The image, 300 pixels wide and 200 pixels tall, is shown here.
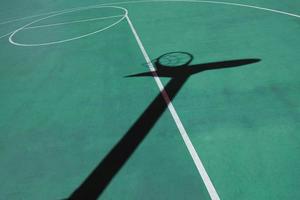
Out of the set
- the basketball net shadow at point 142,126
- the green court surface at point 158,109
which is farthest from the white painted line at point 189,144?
the basketball net shadow at point 142,126

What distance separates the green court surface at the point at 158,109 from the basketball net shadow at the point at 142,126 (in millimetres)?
34

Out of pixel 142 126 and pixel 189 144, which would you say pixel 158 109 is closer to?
pixel 142 126

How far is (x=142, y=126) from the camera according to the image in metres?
8.88

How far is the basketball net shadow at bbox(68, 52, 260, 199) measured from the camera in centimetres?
714

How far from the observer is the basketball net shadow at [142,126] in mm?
7145

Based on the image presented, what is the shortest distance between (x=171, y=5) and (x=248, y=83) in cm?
1025

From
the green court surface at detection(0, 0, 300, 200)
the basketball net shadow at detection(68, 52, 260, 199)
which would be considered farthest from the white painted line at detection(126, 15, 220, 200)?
the basketball net shadow at detection(68, 52, 260, 199)

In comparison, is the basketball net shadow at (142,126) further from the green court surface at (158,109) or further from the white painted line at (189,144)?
the white painted line at (189,144)

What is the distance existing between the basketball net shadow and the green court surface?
A: 3cm

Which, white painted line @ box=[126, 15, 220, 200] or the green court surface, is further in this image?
the green court surface

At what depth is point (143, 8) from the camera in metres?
19.1

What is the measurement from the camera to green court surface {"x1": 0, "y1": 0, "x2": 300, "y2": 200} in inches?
278

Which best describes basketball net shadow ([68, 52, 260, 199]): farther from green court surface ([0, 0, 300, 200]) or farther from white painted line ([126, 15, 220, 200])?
white painted line ([126, 15, 220, 200])

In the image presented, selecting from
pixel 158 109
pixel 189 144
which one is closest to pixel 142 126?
pixel 158 109
